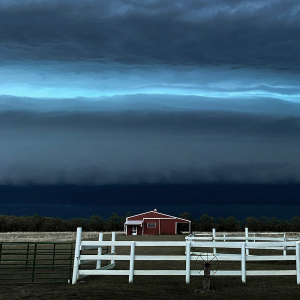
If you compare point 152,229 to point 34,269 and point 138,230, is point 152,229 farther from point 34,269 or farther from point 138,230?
point 34,269

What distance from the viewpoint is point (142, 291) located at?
1166 centimetres

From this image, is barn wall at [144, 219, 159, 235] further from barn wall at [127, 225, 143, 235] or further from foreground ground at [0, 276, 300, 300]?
foreground ground at [0, 276, 300, 300]

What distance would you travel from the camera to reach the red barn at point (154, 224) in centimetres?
6544

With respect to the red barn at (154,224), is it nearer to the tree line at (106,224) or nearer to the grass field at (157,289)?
the tree line at (106,224)

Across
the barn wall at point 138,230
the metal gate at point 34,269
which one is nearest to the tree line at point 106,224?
the barn wall at point 138,230

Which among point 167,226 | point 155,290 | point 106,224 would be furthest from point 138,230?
point 155,290

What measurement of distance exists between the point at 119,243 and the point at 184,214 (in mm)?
90054

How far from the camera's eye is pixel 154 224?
66.2 metres

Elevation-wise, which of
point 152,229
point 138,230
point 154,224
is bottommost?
point 138,230

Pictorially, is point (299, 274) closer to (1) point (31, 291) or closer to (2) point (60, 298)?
(2) point (60, 298)

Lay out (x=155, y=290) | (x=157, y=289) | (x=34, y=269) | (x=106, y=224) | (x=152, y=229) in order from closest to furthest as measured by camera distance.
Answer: (x=155, y=290)
(x=157, y=289)
(x=34, y=269)
(x=152, y=229)
(x=106, y=224)

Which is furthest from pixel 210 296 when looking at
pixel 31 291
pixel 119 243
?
pixel 31 291

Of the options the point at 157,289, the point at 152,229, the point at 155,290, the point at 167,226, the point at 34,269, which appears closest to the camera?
the point at 155,290

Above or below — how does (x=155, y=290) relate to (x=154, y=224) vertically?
below
